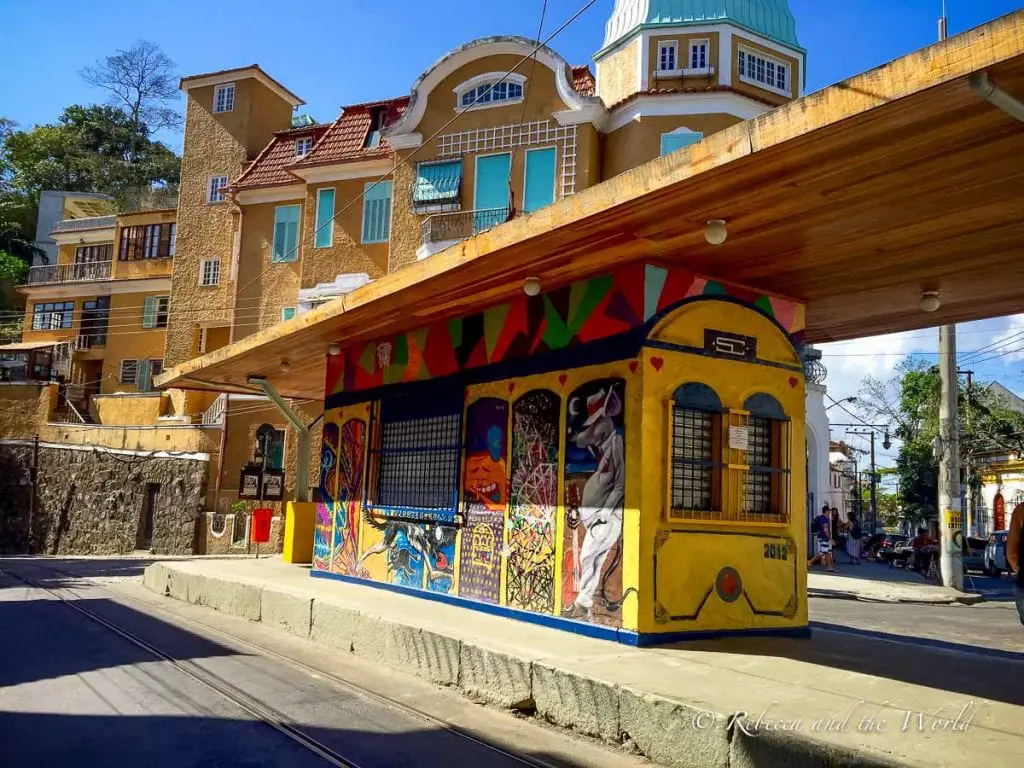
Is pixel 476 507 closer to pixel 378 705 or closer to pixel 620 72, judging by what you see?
pixel 378 705

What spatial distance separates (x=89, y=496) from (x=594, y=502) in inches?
1206

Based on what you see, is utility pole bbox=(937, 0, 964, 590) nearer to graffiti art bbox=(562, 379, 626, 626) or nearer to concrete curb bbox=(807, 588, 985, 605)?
concrete curb bbox=(807, 588, 985, 605)

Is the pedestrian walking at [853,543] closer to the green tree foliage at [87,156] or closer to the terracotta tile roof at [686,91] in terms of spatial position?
the terracotta tile roof at [686,91]

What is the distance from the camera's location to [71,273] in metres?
46.2

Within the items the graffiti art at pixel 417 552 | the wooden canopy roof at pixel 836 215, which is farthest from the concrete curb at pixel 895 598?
the graffiti art at pixel 417 552

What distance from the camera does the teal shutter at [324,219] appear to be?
2970 cm

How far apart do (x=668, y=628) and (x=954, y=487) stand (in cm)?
1474

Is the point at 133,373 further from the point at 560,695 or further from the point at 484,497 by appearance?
the point at 560,695

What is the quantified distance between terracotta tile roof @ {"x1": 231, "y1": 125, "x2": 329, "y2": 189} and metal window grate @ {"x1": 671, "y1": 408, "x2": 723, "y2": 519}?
86.8 ft

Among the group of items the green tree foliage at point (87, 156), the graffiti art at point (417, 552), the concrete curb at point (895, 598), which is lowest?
the concrete curb at point (895, 598)

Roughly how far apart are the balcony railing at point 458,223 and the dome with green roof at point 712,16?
678 centimetres

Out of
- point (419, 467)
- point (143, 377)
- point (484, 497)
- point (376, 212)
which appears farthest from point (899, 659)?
point (143, 377)

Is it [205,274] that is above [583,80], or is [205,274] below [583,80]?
below

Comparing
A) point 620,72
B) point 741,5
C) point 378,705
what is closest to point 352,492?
point 378,705
